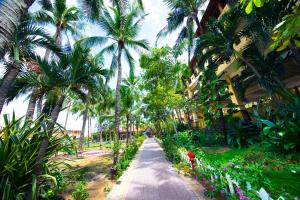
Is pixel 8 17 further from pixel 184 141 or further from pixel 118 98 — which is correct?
pixel 184 141

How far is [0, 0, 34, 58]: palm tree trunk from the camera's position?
1.91 meters

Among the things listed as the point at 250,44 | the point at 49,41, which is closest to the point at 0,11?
the point at 49,41

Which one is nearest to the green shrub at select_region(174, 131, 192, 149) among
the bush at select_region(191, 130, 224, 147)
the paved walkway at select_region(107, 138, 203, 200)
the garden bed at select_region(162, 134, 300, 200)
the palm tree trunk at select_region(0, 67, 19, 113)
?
the bush at select_region(191, 130, 224, 147)

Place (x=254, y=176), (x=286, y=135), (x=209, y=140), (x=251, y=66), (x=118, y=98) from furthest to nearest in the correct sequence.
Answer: (x=209, y=140), (x=118, y=98), (x=251, y=66), (x=286, y=135), (x=254, y=176)

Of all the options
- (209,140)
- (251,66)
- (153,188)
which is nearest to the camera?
(153,188)

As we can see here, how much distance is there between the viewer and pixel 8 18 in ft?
6.42

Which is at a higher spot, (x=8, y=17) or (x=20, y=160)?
(x=8, y=17)

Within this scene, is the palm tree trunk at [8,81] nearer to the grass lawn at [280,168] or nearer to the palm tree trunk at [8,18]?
the palm tree trunk at [8,18]

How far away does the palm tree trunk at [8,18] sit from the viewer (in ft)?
6.26

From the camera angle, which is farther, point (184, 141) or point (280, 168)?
point (184, 141)

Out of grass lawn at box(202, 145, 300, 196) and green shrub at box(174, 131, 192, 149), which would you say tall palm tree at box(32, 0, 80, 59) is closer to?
green shrub at box(174, 131, 192, 149)

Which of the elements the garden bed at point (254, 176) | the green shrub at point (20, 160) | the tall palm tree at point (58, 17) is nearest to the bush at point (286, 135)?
the garden bed at point (254, 176)

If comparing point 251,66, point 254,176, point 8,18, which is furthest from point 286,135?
point 8,18

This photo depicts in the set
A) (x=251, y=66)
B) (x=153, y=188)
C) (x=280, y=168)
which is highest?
(x=251, y=66)
